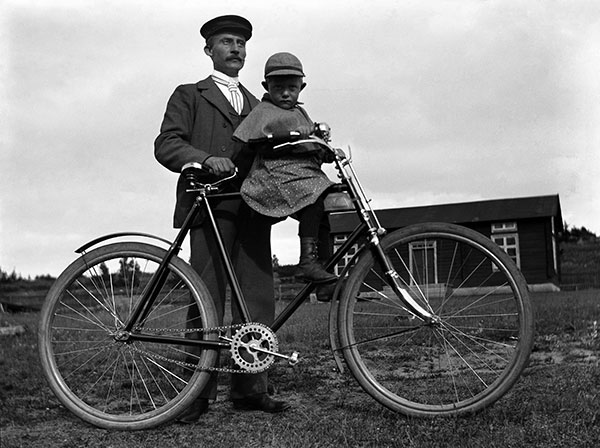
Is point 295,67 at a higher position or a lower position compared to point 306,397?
higher

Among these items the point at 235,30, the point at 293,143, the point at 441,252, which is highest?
the point at 235,30

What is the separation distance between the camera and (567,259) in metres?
36.8

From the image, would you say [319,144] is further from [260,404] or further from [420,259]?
[260,404]

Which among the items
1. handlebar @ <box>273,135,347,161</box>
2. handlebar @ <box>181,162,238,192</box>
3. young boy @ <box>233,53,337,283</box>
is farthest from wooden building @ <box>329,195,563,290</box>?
handlebar @ <box>273,135,347,161</box>

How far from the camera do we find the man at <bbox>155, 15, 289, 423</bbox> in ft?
16.5

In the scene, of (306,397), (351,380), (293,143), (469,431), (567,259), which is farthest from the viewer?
(567,259)

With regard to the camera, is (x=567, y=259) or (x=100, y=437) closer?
(x=100, y=437)

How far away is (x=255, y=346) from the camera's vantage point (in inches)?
178

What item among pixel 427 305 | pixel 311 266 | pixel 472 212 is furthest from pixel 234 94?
pixel 472 212

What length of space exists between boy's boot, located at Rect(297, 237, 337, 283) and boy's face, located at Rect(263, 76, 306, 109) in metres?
0.86

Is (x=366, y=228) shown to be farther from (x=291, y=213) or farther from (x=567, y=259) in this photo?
(x=567, y=259)

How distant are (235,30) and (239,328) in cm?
202

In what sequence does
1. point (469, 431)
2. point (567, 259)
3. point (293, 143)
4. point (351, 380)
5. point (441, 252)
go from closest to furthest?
point (469, 431) < point (293, 143) < point (441, 252) < point (351, 380) < point (567, 259)

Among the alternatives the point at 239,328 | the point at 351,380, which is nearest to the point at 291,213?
the point at 239,328
